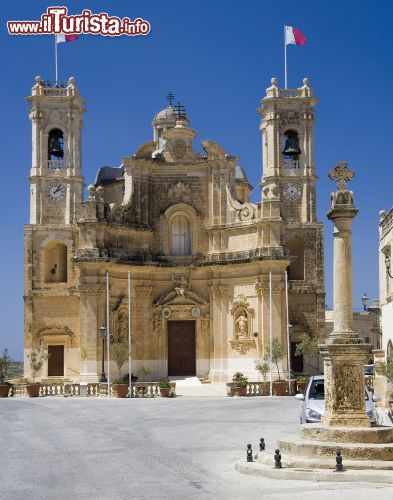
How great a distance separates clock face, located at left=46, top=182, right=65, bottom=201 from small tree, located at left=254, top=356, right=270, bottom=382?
14.5 m

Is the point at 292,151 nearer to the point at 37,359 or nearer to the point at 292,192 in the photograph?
the point at 292,192

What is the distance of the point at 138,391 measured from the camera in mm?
41375

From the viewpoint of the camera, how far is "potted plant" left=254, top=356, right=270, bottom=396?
41.8 m

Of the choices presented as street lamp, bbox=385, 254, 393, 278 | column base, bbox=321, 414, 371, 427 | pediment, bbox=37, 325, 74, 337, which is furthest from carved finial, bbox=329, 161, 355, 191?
pediment, bbox=37, 325, 74, 337

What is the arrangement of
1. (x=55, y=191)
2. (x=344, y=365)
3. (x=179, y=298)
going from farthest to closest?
(x=55, y=191), (x=179, y=298), (x=344, y=365)

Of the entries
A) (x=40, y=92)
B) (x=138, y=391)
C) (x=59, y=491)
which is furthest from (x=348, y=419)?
(x=40, y=92)

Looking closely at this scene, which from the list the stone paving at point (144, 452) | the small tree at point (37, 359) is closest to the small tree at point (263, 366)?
the stone paving at point (144, 452)

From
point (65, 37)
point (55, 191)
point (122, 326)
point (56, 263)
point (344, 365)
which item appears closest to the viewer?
point (344, 365)

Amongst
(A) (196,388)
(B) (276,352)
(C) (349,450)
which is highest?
(B) (276,352)

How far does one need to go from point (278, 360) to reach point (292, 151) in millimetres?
13783

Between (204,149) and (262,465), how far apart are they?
113 ft

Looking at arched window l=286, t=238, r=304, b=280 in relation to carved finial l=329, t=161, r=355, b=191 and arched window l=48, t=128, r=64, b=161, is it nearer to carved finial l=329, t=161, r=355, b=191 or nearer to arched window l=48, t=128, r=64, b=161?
arched window l=48, t=128, r=64, b=161

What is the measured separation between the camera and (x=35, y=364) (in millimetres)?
45406

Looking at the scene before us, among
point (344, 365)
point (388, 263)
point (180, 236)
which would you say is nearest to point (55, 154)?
point (180, 236)
